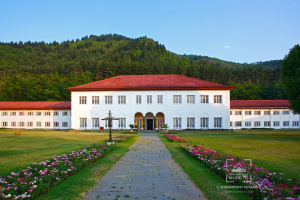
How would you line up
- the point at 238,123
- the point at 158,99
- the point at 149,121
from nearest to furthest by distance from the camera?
the point at 158,99, the point at 149,121, the point at 238,123

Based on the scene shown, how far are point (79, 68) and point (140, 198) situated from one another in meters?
78.1

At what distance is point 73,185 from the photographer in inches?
233

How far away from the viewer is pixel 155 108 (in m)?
34.2

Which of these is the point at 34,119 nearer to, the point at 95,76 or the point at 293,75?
the point at 95,76

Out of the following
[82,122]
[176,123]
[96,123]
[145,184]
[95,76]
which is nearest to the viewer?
→ [145,184]

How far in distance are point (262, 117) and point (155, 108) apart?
63.9 feet

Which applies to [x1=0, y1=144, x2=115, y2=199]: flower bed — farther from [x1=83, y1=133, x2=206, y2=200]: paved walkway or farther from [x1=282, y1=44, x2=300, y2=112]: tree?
[x1=282, y1=44, x2=300, y2=112]: tree

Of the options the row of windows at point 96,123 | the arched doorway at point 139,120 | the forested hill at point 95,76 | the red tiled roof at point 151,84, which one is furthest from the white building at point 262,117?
the forested hill at point 95,76

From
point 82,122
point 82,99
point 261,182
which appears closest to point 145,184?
point 261,182

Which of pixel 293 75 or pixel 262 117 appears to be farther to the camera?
pixel 262 117

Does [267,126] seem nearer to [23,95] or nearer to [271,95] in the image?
[271,95]

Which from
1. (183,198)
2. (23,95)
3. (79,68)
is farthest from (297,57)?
(79,68)

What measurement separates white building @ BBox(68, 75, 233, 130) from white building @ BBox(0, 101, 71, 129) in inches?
195

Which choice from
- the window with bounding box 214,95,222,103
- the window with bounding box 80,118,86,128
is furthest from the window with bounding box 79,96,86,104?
the window with bounding box 214,95,222,103
